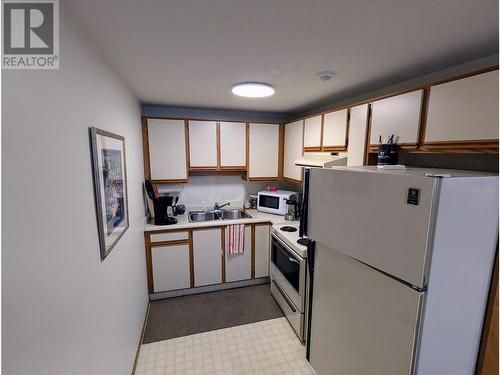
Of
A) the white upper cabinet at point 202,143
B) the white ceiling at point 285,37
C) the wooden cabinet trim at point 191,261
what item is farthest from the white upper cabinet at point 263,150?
the white ceiling at point 285,37

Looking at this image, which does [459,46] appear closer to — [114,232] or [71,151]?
[71,151]

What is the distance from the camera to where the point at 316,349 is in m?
1.72

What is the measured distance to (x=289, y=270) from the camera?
222 centimetres

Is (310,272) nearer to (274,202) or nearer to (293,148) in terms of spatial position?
(274,202)

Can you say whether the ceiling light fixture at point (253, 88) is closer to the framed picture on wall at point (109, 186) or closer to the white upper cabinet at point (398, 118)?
the white upper cabinet at point (398, 118)

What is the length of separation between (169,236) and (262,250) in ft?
3.72

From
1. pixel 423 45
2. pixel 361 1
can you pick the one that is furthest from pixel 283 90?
pixel 361 1

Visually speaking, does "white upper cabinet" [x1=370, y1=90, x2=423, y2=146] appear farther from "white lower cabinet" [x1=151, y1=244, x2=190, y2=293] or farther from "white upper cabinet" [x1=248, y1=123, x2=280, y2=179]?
"white lower cabinet" [x1=151, y1=244, x2=190, y2=293]

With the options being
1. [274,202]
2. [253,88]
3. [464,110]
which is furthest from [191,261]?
[464,110]

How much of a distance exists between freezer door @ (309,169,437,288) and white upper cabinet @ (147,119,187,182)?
1.86 m

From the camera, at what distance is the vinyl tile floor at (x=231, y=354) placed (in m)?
1.80

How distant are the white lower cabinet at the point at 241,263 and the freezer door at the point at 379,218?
1.40 metres

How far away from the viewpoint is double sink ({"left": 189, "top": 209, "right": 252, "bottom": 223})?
10.0 ft

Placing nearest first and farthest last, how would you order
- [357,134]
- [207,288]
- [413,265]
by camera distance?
[413,265], [357,134], [207,288]
